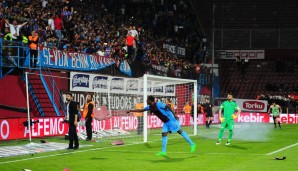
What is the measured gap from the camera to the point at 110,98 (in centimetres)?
3247

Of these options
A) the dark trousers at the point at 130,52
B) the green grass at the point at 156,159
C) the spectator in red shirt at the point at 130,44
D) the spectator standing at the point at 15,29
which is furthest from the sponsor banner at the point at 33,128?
the dark trousers at the point at 130,52

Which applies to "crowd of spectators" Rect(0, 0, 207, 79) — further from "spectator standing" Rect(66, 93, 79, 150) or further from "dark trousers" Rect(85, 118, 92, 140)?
"spectator standing" Rect(66, 93, 79, 150)

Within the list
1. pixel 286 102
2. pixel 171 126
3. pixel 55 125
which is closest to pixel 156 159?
pixel 171 126

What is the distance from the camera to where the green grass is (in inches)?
645

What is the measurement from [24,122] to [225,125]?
8654 mm

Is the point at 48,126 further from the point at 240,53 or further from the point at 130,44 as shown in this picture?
the point at 240,53

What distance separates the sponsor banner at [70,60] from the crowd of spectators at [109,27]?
778mm

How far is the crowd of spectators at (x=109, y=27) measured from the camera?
3155 centimetres

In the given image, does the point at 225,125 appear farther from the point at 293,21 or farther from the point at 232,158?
the point at 293,21

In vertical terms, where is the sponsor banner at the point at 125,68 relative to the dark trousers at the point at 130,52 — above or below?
below

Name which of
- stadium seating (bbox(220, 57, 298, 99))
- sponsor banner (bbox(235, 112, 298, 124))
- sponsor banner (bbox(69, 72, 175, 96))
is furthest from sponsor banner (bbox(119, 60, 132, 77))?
stadium seating (bbox(220, 57, 298, 99))

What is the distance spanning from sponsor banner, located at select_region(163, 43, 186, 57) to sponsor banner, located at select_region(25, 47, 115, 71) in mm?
15100

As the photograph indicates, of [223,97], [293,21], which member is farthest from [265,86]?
[293,21]

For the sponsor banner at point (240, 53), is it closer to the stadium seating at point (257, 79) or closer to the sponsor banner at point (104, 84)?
the stadium seating at point (257, 79)
